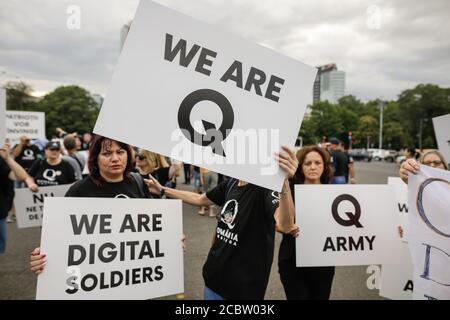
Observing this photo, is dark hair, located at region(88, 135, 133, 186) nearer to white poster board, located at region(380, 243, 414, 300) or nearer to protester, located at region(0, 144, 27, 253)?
protester, located at region(0, 144, 27, 253)

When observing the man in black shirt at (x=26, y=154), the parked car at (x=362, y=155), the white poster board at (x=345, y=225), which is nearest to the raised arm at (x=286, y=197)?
the white poster board at (x=345, y=225)

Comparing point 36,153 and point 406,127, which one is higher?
point 406,127

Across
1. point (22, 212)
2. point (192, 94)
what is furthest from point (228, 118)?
point (22, 212)

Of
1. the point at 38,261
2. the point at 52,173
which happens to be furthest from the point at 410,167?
the point at 52,173

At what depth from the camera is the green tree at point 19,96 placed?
41.8 metres

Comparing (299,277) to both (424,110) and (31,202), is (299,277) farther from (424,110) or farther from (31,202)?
(424,110)

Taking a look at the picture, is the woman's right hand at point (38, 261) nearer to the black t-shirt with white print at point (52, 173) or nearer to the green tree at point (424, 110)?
the black t-shirt with white print at point (52, 173)

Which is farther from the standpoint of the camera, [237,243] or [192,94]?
[237,243]

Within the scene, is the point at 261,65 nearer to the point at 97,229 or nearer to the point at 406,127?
the point at 97,229

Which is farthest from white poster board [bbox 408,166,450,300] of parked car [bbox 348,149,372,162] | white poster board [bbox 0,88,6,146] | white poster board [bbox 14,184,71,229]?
parked car [bbox 348,149,372,162]

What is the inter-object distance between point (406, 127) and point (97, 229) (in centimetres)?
6160

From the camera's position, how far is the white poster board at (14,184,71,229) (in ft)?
12.2

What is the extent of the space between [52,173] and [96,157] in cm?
296

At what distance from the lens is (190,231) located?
19.0 feet
